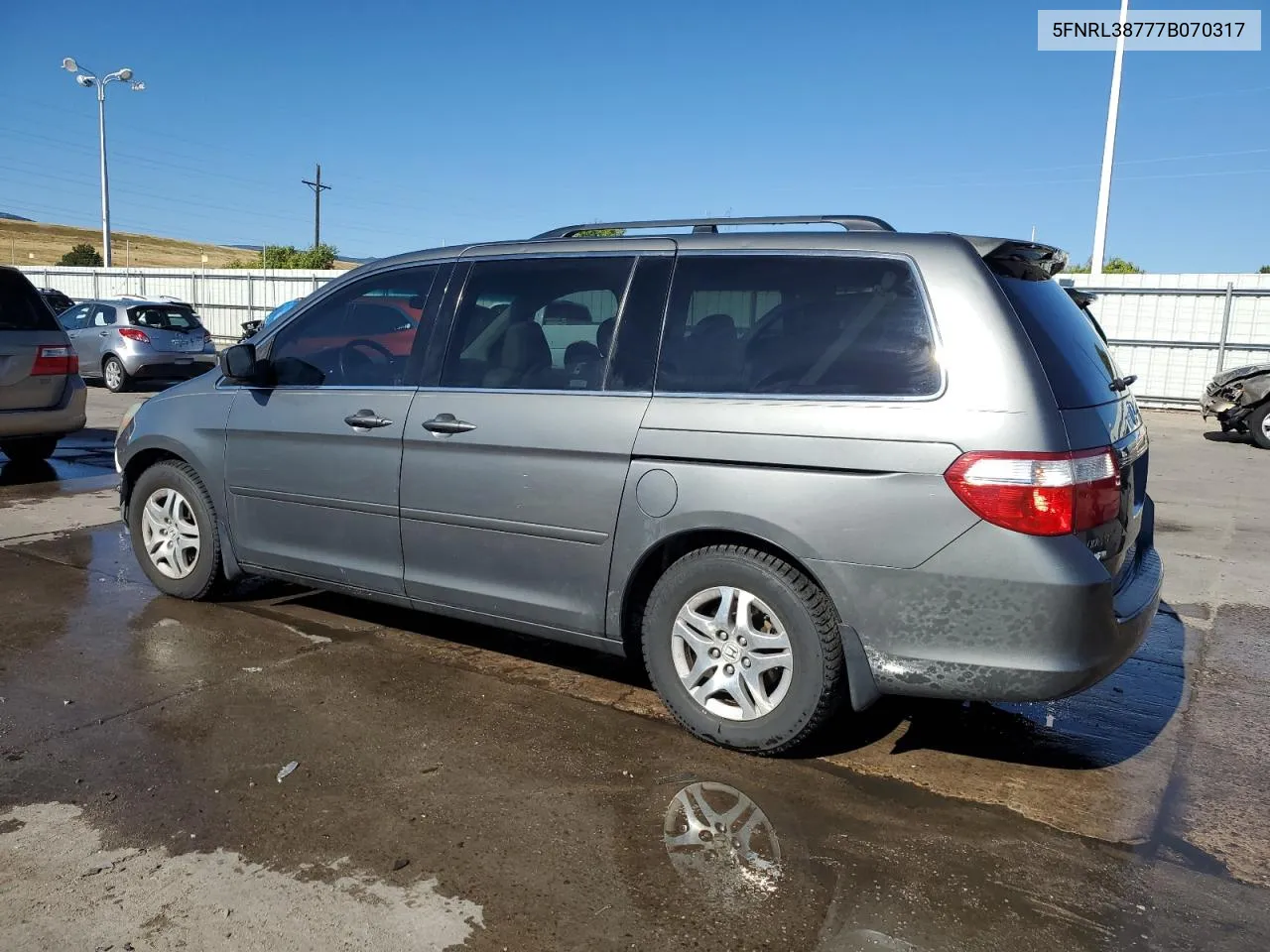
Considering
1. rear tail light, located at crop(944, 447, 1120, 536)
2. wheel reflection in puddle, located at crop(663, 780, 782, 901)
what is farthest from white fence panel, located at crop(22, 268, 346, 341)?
rear tail light, located at crop(944, 447, 1120, 536)

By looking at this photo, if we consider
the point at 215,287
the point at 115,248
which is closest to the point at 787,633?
the point at 215,287

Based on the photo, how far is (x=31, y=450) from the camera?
9844 mm

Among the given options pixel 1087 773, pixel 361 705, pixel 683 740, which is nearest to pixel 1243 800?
pixel 1087 773

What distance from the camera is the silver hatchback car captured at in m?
17.3

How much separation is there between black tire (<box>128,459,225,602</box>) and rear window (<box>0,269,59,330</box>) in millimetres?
4163

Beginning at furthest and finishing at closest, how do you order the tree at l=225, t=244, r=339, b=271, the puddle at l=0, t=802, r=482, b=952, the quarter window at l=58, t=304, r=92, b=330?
the tree at l=225, t=244, r=339, b=271 < the quarter window at l=58, t=304, r=92, b=330 < the puddle at l=0, t=802, r=482, b=952

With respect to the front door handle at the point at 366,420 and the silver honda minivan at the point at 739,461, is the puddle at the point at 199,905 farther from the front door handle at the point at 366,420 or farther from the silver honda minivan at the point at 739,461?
the front door handle at the point at 366,420

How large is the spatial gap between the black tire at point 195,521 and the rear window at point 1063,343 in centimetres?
389

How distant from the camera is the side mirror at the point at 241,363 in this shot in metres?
4.77

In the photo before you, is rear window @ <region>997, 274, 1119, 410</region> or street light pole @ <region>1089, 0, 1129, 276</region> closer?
rear window @ <region>997, 274, 1119, 410</region>

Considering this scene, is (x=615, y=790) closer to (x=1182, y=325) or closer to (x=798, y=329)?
(x=798, y=329)

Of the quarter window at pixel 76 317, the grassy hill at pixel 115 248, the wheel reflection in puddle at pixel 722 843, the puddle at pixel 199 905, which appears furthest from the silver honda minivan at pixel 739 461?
the grassy hill at pixel 115 248

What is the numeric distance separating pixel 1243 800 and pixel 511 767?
2.47 meters

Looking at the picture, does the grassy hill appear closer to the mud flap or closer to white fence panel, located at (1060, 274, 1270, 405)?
white fence panel, located at (1060, 274, 1270, 405)
